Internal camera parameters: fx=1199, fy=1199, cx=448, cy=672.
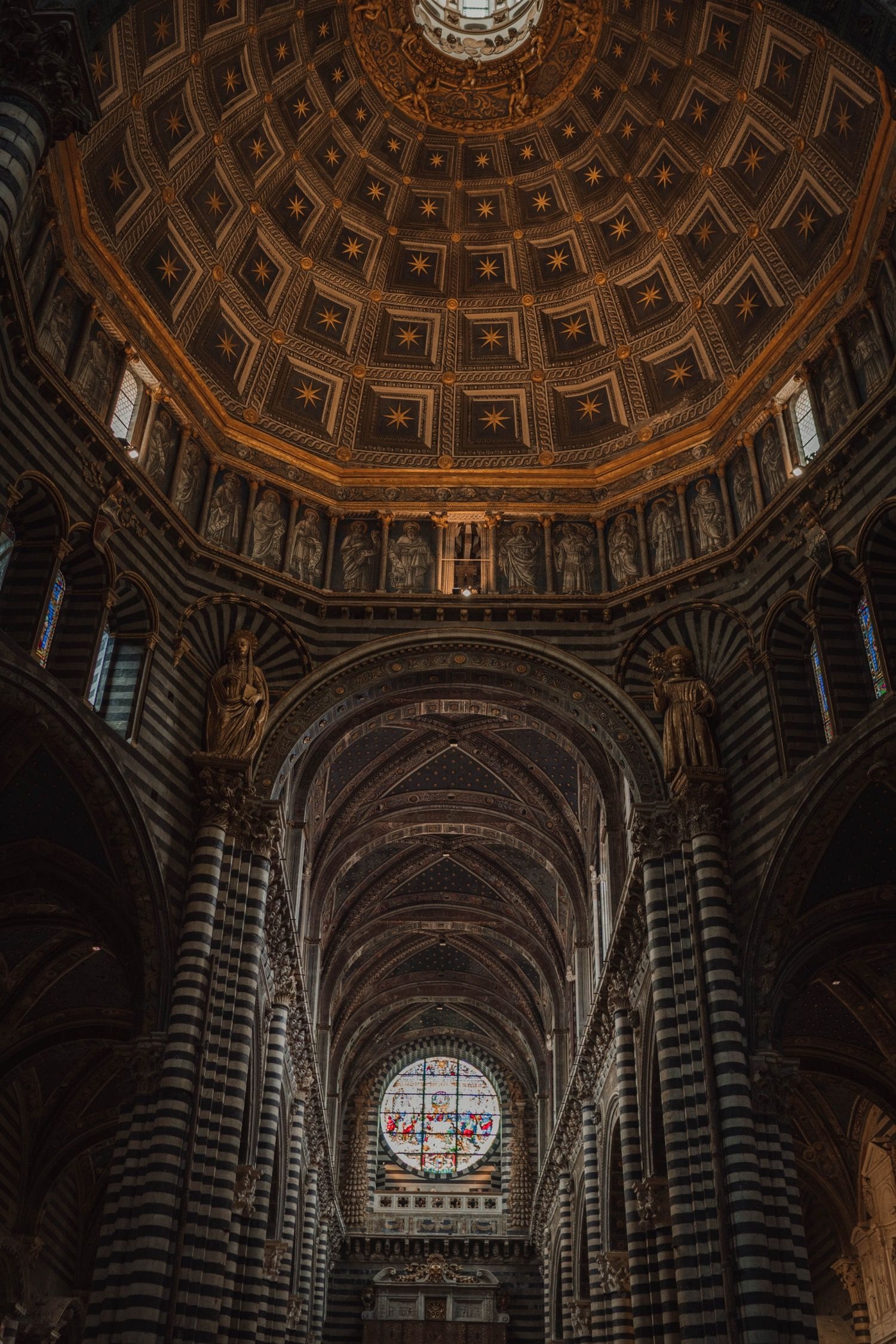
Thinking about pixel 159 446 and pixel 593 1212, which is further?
pixel 593 1212

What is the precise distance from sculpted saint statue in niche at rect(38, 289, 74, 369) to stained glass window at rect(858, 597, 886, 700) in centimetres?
1419

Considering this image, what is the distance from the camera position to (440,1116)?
1881 inches

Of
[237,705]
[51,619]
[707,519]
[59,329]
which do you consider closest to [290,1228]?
[237,705]

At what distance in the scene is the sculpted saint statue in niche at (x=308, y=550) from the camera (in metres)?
25.4

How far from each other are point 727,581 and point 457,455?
7.45 metres

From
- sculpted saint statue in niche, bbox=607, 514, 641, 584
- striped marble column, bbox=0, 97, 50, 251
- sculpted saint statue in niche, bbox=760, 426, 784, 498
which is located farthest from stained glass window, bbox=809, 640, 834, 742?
striped marble column, bbox=0, 97, 50, 251

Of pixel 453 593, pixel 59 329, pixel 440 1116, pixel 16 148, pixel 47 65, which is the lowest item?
pixel 16 148

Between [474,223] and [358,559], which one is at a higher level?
[474,223]

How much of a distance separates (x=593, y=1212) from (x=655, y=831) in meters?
11.2

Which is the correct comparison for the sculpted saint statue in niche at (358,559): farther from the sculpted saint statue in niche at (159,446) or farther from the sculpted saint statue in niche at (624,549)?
the sculpted saint statue in niche at (624,549)

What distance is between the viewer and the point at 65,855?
19.8 m

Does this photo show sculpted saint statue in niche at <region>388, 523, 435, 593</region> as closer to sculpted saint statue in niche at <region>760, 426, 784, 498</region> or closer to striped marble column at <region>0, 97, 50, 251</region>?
sculpted saint statue in niche at <region>760, 426, 784, 498</region>

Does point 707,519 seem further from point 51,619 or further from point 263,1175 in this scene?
point 263,1175

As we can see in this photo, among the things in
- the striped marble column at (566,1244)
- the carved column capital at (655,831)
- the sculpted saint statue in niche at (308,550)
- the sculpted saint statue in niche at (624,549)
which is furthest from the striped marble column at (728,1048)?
the striped marble column at (566,1244)
